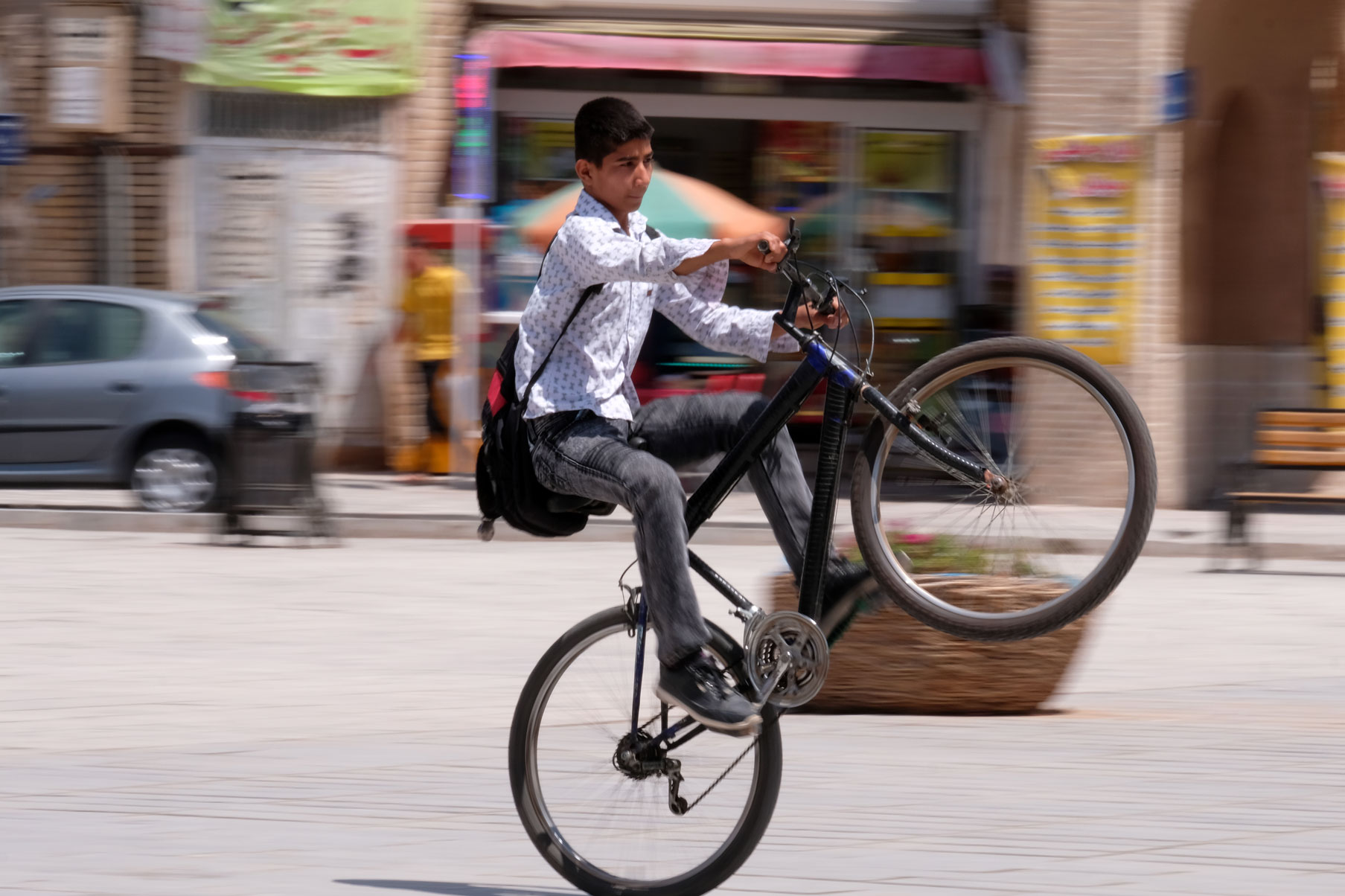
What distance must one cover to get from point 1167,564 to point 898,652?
19.2 feet

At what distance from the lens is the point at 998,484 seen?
4.58m

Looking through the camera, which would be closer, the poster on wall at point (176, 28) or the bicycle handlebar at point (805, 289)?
the bicycle handlebar at point (805, 289)

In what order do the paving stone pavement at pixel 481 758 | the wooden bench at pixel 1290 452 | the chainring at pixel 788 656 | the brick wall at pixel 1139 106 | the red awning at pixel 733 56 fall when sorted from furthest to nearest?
the red awning at pixel 733 56 < the brick wall at pixel 1139 106 < the wooden bench at pixel 1290 452 < the paving stone pavement at pixel 481 758 < the chainring at pixel 788 656

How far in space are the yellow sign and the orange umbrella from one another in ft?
7.46

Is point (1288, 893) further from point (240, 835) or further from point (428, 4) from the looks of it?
point (428, 4)

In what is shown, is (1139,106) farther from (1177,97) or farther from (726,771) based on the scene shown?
(726,771)

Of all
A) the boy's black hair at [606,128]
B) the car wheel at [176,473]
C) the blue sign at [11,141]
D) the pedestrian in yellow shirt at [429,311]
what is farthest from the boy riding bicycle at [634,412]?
the blue sign at [11,141]

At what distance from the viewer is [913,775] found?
607cm

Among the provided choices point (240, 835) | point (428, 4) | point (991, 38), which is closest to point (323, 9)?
point (428, 4)

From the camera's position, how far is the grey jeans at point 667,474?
14.6ft

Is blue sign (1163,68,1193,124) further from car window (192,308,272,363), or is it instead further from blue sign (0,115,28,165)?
blue sign (0,115,28,165)

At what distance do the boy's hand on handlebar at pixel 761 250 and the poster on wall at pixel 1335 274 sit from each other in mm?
12277

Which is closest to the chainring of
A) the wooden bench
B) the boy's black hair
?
the boy's black hair

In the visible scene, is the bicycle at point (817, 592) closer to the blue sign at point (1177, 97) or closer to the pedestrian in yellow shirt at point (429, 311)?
the blue sign at point (1177, 97)
